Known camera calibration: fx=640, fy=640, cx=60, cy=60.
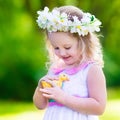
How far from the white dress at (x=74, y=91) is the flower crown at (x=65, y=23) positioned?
0.76 ft

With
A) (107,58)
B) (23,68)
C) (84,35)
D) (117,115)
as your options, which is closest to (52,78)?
(84,35)

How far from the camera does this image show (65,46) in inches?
159

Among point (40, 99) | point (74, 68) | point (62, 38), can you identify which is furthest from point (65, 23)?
point (40, 99)

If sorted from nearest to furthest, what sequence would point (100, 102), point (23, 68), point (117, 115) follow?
point (100, 102), point (117, 115), point (23, 68)

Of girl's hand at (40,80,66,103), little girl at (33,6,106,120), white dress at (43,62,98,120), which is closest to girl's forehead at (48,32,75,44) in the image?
little girl at (33,6,106,120)

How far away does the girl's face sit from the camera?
403 cm

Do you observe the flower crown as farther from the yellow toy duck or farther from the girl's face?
the yellow toy duck

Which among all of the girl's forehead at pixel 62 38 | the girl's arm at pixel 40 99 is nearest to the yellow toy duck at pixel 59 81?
the girl's arm at pixel 40 99

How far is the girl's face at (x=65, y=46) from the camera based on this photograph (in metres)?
4.03

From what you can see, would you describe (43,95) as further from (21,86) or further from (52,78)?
(21,86)

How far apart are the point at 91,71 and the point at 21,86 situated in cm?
675

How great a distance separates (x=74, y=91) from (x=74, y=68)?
0.16 meters

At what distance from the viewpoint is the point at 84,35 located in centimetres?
412

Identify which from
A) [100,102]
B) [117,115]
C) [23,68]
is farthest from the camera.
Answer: [23,68]
